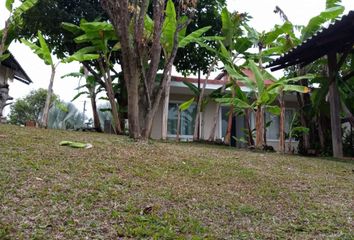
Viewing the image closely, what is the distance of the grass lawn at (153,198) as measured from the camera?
2736mm

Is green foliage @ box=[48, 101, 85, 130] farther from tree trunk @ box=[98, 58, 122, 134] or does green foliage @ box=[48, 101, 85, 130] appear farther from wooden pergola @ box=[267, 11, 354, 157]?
wooden pergola @ box=[267, 11, 354, 157]

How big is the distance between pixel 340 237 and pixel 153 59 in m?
4.66

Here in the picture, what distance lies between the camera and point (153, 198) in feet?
11.3

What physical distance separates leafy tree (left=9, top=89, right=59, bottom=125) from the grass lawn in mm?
20572

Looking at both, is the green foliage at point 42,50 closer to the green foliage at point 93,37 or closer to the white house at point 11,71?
the green foliage at point 93,37

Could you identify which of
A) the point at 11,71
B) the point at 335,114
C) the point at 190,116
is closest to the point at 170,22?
the point at 335,114

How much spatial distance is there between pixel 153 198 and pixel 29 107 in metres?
23.8

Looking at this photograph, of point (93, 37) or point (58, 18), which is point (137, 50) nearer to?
point (93, 37)

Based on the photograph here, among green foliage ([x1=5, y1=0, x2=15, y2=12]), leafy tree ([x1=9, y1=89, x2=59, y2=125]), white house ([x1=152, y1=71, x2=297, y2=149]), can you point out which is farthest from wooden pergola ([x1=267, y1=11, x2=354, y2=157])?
leafy tree ([x1=9, y1=89, x2=59, y2=125])

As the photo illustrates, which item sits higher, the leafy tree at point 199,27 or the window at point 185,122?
the leafy tree at point 199,27

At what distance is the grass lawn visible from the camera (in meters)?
2.74

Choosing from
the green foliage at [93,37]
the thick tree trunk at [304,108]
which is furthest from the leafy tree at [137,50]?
the thick tree trunk at [304,108]

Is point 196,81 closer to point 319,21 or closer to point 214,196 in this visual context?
point 319,21

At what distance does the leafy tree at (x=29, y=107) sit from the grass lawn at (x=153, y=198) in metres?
20.6
